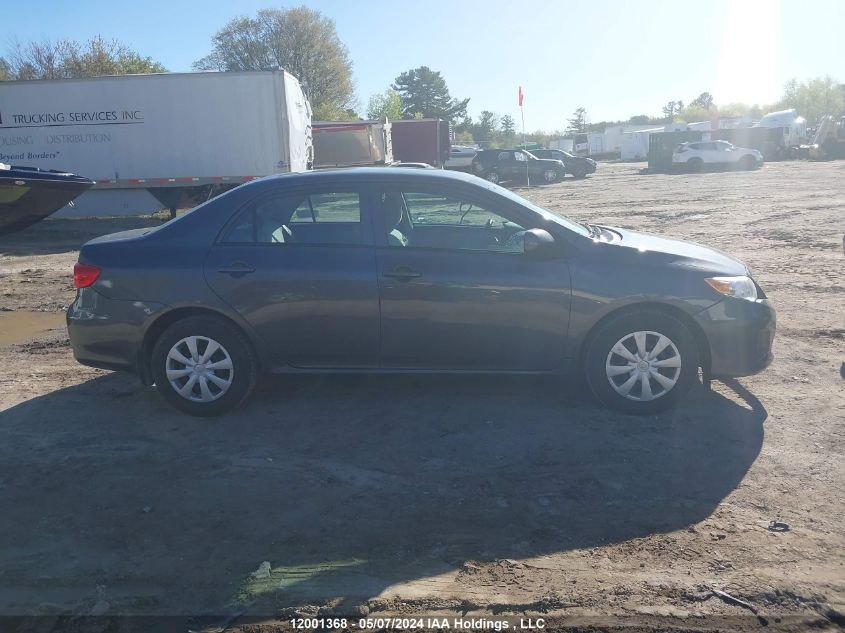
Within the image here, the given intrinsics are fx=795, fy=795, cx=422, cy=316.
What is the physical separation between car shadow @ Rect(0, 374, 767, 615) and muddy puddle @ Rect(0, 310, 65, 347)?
2392 mm

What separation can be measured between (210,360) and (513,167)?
103ft

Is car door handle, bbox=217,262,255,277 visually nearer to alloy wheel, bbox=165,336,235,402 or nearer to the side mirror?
alloy wheel, bbox=165,336,235,402

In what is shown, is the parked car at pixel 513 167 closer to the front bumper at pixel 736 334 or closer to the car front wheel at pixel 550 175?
the car front wheel at pixel 550 175

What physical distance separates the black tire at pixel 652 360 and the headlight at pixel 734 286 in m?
0.34

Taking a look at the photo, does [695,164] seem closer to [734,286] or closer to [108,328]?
[734,286]

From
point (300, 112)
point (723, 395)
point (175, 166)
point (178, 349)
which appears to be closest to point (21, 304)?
point (178, 349)

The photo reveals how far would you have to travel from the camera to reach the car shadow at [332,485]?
361 centimetres

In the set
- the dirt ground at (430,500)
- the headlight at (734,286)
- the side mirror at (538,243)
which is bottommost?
the dirt ground at (430,500)

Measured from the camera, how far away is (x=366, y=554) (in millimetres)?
3711

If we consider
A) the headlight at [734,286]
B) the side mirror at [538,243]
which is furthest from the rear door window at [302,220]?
the headlight at [734,286]

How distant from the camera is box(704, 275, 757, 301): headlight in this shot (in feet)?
17.2

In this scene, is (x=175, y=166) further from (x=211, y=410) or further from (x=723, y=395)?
(x=723, y=395)

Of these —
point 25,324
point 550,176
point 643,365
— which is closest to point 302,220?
point 643,365

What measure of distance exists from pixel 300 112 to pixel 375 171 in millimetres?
15411
